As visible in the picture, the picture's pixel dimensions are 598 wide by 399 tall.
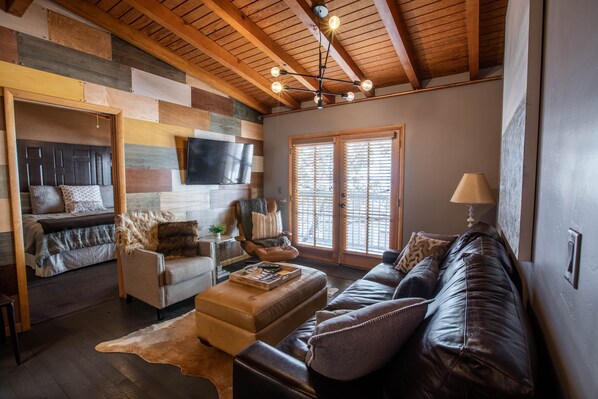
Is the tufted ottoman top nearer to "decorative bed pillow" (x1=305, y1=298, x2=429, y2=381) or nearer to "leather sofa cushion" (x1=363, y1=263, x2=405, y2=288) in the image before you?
"leather sofa cushion" (x1=363, y1=263, x2=405, y2=288)

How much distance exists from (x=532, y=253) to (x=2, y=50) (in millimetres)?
4078

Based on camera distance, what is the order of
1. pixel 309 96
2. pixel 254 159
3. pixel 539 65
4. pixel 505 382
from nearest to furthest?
pixel 505 382 < pixel 539 65 < pixel 309 96 < pixel 254 159

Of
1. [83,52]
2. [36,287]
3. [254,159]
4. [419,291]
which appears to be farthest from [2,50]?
[419,291]

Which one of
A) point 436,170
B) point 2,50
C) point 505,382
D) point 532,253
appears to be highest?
point 2,50

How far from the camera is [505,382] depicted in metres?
0.73

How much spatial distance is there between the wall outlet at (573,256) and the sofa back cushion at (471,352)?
0.23m

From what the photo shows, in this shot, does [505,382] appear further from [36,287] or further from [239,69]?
[36,287]

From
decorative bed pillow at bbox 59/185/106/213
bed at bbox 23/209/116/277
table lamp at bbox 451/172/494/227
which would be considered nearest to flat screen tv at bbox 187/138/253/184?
bed at bbox 23/209/116/277

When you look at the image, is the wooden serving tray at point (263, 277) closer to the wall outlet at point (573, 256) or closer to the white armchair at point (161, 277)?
the white armchair at point (161, 277)

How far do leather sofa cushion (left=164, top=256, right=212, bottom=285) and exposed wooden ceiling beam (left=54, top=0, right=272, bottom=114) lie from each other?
8.28 ft

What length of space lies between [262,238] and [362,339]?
11.4ft

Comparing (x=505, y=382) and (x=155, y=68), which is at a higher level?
(x=155, y=68)

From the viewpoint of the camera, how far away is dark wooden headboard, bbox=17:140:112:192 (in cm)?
534

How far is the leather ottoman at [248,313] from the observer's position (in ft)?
6.94
